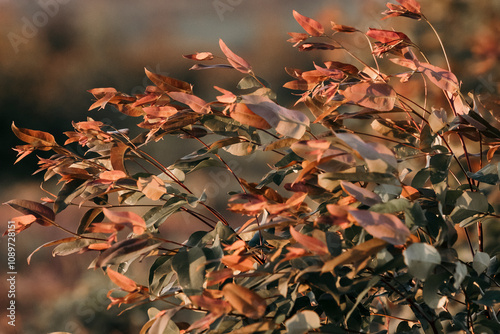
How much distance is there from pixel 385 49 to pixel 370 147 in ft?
0.60

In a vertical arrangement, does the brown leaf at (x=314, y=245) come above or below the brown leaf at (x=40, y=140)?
below

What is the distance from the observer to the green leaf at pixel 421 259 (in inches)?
13.2

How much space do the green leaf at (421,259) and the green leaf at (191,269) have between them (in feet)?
0.51

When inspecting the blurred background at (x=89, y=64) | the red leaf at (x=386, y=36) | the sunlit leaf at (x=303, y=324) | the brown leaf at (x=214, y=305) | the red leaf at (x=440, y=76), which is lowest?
Answer: the blurred background at (x=89, y=64)

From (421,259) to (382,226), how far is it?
0.11 feet


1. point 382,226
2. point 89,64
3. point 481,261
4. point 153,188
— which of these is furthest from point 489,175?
point 89,64

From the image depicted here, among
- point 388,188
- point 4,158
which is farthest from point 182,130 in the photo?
point 4,158

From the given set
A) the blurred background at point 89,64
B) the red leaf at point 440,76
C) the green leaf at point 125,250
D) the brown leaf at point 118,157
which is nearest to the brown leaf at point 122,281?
the green leaf at point 125,250

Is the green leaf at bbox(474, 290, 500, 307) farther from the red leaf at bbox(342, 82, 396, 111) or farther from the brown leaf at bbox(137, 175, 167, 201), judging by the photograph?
the brown leaf at bbox(137, 175, 167, 201)

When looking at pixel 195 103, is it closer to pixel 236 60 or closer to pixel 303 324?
pixel 236 60

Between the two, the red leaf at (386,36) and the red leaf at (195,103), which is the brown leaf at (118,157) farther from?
the red leaf at (386,36)

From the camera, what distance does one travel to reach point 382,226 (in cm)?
34

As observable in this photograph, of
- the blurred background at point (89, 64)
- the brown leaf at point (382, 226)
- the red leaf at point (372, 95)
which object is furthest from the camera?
the blurred background at point (89, 64)

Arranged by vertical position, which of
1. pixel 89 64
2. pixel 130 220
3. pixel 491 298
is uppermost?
pixel 130 220
